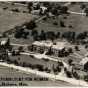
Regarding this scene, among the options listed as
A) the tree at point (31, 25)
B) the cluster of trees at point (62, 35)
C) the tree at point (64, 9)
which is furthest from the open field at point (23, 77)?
the tree at point (64, 9)

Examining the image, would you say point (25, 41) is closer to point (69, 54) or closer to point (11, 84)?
point (69, 54)

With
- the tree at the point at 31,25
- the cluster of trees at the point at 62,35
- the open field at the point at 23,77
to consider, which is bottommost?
the open field at the point at 23,77

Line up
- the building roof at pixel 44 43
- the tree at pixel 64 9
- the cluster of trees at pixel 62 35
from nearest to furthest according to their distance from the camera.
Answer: the building roof at pixel 44 43, the cluster of trees at pixel 62 35, the tree at pixel 64 9

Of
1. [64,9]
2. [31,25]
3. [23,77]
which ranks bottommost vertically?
[23,77]

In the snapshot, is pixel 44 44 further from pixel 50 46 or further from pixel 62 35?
pixel 62 35

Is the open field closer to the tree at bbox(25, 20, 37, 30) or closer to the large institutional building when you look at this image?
the large institutional building

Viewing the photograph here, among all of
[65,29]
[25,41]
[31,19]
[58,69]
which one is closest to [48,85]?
[58,69]

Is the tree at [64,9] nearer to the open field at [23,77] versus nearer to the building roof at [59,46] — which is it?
the building roof at [59,46]

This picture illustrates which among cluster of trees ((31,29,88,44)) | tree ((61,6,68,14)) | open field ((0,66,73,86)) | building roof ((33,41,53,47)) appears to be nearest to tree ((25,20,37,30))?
cluster of trees ((31,29,88,44))

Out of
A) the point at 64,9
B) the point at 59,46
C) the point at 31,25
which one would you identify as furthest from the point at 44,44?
the point at 64,9
